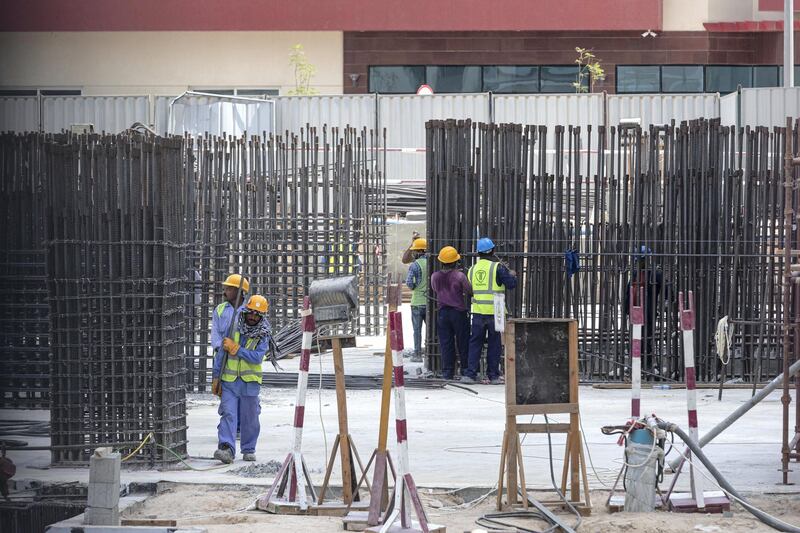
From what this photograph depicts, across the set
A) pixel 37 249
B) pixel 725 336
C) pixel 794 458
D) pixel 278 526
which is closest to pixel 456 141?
pixel 725 336

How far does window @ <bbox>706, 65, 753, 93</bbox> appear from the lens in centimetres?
3800

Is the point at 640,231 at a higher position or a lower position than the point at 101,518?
higher

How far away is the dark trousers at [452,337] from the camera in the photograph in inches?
715

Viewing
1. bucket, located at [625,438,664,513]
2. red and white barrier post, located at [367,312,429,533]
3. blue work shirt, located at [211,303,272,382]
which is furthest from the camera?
blue work shirt, located at [211,303,272,382]

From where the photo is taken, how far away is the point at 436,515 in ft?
32.1

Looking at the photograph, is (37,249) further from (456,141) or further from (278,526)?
(278,526)

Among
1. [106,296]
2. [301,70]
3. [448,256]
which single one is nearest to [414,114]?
[301,70]

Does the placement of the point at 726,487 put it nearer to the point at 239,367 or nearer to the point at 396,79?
the point at 239,367

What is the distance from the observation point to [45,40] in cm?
3731

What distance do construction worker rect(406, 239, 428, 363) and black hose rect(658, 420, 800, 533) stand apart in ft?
31.1

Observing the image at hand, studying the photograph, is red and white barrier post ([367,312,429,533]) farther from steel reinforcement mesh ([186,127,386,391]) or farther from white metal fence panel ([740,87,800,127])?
white metal fence panel ([740,87,800,127])

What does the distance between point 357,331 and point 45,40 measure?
17866 millimetres

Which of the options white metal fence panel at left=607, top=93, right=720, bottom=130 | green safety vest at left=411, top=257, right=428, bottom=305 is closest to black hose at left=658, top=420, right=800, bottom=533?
green safety vest at left=411, top=257, right=428, bottom=305

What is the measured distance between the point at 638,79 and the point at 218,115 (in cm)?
1444
